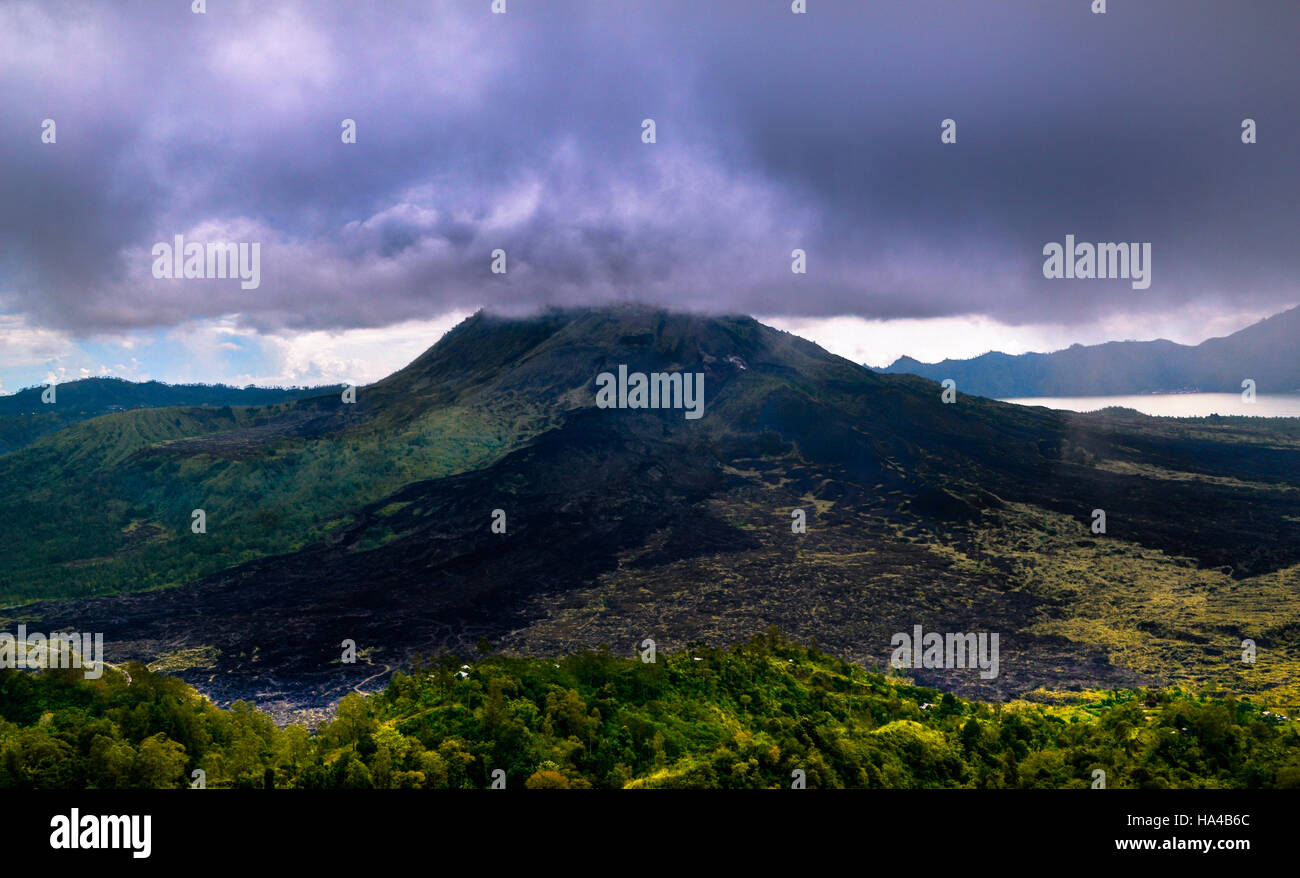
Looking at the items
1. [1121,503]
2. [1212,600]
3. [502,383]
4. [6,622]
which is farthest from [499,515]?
[1121,503]

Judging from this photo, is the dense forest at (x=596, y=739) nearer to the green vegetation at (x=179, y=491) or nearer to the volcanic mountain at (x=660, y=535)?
the volcanic mountain at (x=660, y=535)

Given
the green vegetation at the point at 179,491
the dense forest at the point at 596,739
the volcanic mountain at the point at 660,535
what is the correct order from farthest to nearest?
the green vegetation at the point at 179,491, the volcanic mountain at the point at 660,535, the dense forest at the point at 596,739

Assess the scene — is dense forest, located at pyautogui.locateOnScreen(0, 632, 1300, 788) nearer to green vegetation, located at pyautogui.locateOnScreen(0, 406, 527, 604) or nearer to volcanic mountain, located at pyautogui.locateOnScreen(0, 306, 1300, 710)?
volcanic mountain, located at pyautogui.locateOnScreen(0, 306, 1300, 710)

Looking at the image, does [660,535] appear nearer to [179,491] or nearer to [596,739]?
[596,739]

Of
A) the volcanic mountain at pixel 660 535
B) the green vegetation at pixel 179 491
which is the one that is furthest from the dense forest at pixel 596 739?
the green vegetation at pixel 179 491

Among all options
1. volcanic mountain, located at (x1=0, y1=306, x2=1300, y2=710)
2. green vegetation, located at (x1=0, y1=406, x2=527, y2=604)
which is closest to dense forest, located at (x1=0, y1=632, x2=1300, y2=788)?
volcanic mountain, located at (x1=0, y1=306, x2=1300, y2=710)
